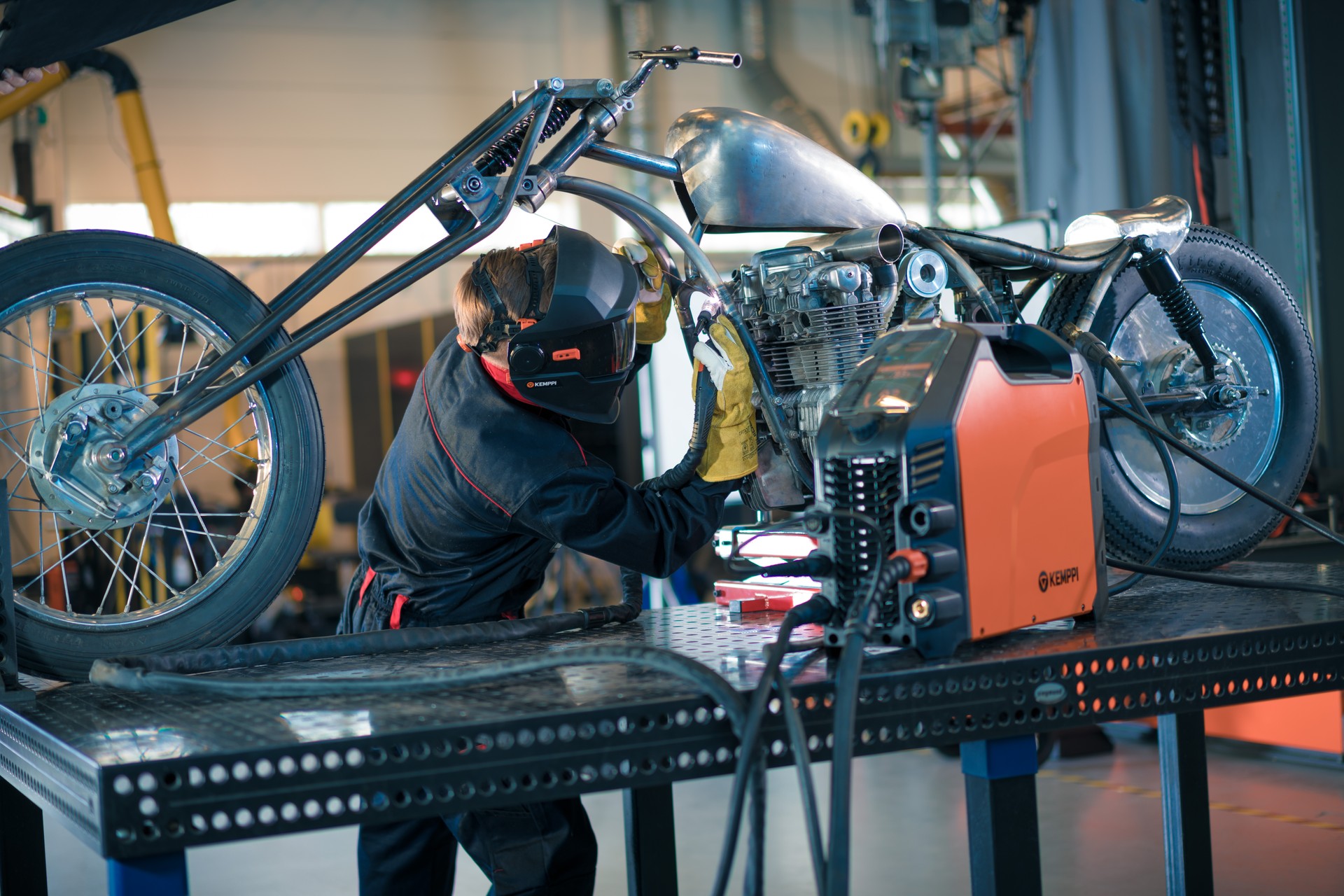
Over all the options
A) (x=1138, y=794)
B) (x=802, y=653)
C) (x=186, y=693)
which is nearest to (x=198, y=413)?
(x=186, y=693)

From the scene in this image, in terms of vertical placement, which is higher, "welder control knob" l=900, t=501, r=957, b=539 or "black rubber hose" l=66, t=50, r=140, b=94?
"black rubber hose" l=66, t=50, r=140, b=94

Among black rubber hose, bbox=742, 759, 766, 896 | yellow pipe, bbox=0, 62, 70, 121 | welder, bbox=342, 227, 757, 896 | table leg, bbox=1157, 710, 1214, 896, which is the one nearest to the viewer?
black rubber hose, bbox=742, 759, 766, 896

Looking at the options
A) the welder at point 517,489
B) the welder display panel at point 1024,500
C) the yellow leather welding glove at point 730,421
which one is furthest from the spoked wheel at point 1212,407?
the welder at point 517,489

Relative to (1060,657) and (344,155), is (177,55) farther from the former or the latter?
(1060,657)

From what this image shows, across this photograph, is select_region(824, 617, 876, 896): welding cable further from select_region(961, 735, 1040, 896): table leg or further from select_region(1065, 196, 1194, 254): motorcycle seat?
select_region(1065, 196, 1194, 254): motorcycle seat

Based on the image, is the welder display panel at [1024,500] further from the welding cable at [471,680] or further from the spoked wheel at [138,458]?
the spoked wheel at [138,458]

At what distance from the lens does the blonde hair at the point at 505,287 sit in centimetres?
188

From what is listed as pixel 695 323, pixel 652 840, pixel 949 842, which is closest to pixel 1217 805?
pixel 949 842

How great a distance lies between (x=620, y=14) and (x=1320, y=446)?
692cm

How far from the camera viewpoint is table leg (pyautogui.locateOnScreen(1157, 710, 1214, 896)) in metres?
2.44

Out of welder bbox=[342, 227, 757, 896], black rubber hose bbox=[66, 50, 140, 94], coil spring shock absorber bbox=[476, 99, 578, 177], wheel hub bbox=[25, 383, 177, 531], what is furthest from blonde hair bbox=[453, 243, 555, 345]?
black rubber hose bbox=[66, 50, 140, 94]

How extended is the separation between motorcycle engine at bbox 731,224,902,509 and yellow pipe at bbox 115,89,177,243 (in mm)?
4321

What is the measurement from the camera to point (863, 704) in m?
1.40

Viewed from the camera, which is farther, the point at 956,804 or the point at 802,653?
the point at 956,804
